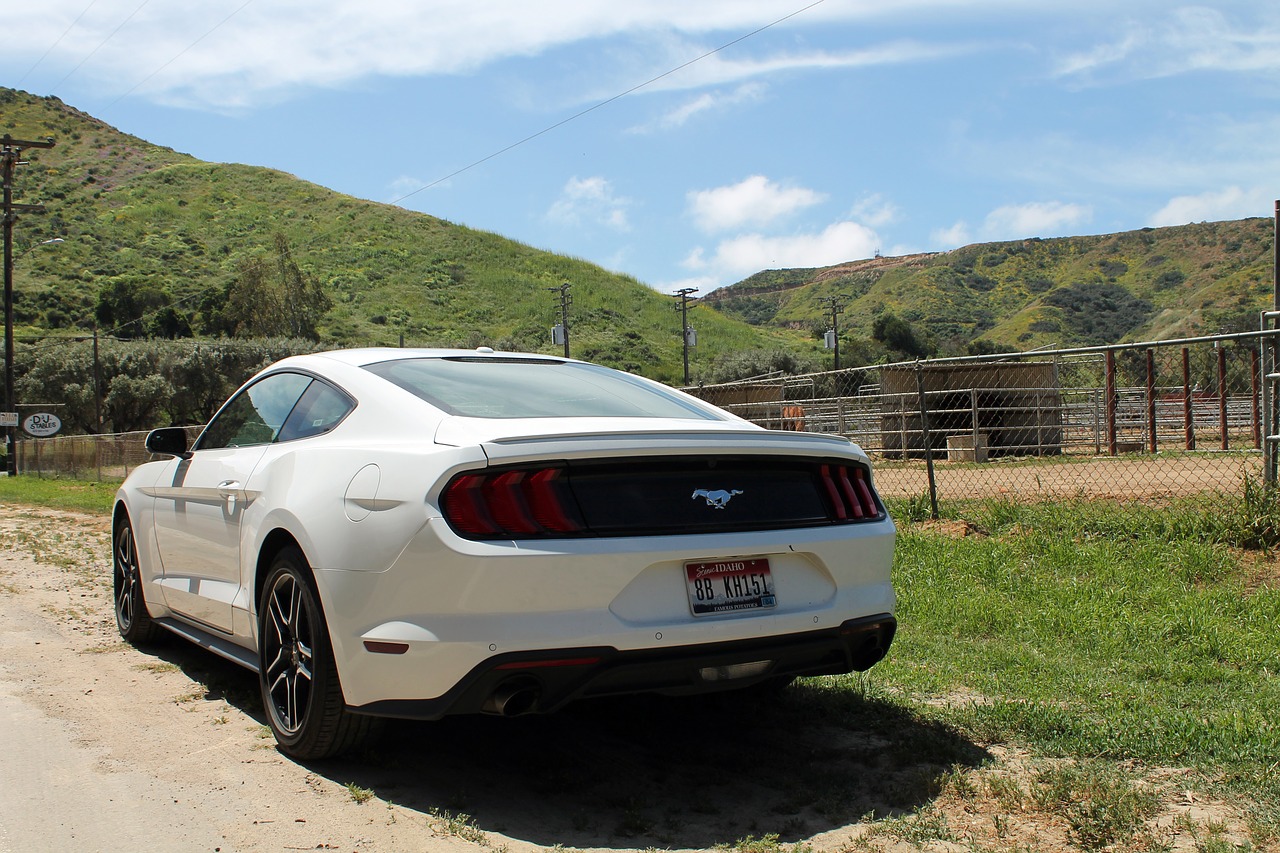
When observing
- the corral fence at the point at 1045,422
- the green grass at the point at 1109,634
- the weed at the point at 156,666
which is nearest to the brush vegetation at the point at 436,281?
the corral fence at the point at 1045,422

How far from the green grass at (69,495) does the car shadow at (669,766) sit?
14.2 metres

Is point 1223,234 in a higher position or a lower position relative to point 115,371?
higher

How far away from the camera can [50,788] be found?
3.87 metres

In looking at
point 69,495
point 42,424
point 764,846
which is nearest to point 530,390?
point 764,846

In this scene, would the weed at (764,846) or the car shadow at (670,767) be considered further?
the car shadow at (670,767)

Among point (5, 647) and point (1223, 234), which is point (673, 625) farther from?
point (1223, 234)

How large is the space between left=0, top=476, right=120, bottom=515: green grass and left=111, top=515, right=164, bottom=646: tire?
11.1m

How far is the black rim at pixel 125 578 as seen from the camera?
20.5 feet

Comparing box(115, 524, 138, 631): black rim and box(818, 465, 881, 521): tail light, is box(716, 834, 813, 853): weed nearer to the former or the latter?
box(818, 465, 881, 521): tail light

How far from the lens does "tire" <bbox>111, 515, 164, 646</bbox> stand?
6148 mm

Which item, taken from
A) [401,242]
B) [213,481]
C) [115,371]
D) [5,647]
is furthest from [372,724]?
[401,242]

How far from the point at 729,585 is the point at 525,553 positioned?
29.2 inches

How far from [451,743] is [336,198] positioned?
10900 cm

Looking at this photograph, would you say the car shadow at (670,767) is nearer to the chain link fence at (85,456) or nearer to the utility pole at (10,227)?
the chain link fence at (85,456)
